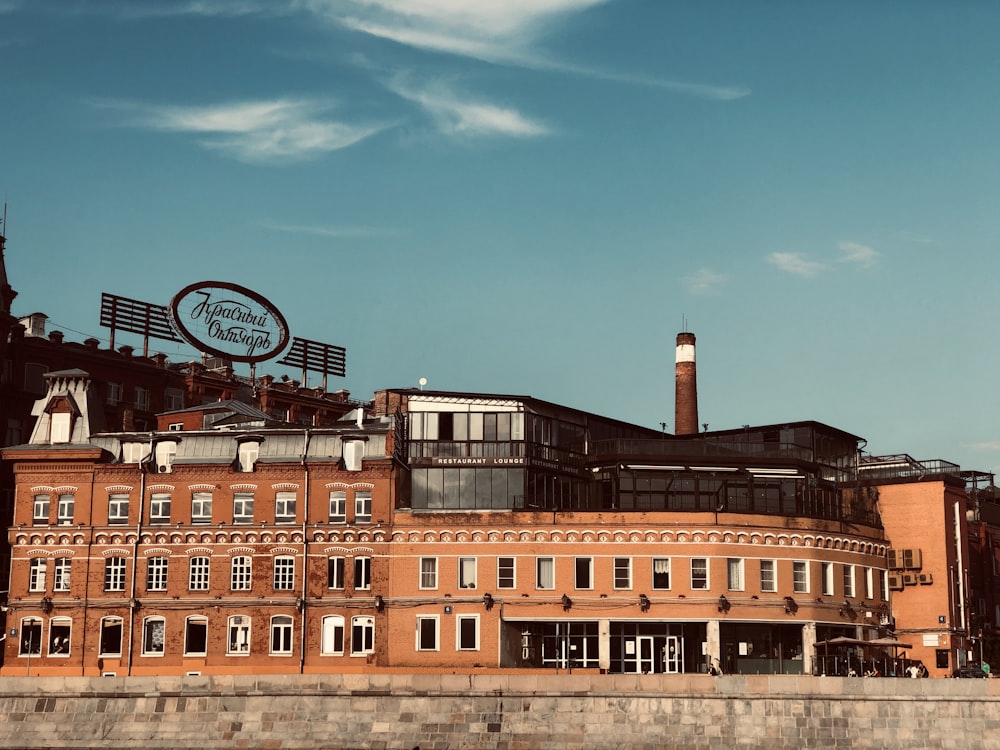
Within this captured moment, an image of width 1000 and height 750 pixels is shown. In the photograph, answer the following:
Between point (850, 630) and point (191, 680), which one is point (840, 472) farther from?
point (191, 680)

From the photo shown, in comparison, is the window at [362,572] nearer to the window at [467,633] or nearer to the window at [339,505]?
the window at [339,505]

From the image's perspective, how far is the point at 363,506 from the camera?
268ft

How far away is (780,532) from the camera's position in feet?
273

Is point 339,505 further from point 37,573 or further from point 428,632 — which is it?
point 37,573

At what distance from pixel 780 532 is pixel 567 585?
13.2m

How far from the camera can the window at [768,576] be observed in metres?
82.2

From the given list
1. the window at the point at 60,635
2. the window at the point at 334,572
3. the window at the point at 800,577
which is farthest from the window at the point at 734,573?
the window at the point at 60,635

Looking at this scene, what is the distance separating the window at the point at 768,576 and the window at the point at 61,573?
4011 centimetres

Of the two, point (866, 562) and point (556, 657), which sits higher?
point (866, 562)

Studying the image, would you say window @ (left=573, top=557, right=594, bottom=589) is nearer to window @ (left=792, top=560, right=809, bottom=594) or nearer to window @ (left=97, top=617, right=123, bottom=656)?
window @ (left=792, top=560, right=809, bottom=594)

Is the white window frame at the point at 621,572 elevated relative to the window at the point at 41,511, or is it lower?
lower

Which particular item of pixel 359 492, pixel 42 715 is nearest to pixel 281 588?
pixel 359 492

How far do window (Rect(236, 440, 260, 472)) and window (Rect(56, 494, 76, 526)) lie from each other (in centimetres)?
1001

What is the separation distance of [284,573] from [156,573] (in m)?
7.45
